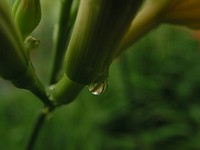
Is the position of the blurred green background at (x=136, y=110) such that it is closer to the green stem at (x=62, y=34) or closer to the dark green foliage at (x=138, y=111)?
the dark green foliage at (x=138, y=111)

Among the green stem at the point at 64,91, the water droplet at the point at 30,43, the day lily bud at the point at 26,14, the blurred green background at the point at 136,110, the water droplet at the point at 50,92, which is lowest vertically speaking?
the blurred green background at the point at 136,110

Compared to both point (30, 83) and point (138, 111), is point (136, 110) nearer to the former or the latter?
point (138, 111)

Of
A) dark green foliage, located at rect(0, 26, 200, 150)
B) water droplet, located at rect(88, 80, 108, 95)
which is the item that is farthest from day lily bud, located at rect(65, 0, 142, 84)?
dark green foliage, located at rect(0, 26, 200, 150)

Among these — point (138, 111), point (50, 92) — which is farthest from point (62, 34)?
point (138, 111)

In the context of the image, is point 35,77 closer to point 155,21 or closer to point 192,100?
point 155,21

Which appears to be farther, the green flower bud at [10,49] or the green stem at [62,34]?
the green stem at [62,34]

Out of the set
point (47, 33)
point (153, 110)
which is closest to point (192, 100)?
point (153, 110)

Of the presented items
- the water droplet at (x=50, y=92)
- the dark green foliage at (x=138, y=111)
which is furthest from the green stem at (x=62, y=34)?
the dark green foliage at (x=138, y=111)
